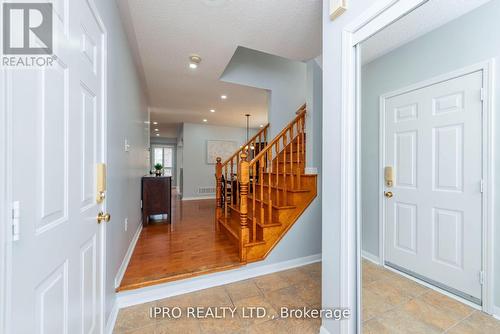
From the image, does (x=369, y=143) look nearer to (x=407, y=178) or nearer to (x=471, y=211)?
(x=407, y=178)

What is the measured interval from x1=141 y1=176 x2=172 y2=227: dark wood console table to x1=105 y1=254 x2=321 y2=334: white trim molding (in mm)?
1929

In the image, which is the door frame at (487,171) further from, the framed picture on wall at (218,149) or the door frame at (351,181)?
the framed picture on wall at (218,149)

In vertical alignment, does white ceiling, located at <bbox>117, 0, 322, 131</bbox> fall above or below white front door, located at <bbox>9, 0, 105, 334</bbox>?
above

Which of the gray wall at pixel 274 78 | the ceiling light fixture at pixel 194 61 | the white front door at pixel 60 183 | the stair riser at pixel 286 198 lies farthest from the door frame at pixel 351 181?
the gray wall at pixel 274 78

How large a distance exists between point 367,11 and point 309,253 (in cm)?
246

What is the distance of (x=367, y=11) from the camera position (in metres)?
1.18

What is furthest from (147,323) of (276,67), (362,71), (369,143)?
(276,67)

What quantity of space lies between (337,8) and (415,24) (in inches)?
17.9

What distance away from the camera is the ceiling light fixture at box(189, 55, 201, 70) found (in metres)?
2.64

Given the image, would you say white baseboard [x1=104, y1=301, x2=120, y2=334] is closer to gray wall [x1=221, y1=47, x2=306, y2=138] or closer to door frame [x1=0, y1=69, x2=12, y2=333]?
door frame [x1=0, y1=69, x2=12, y2=333]

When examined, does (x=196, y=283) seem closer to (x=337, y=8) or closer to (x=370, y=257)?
(x=370, y=257)

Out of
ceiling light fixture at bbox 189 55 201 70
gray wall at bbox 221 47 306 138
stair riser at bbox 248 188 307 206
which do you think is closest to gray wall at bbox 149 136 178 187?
gray wall at bbox 221 47 306 138

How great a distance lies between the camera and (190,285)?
2021 mm

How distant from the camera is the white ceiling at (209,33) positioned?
180cm
